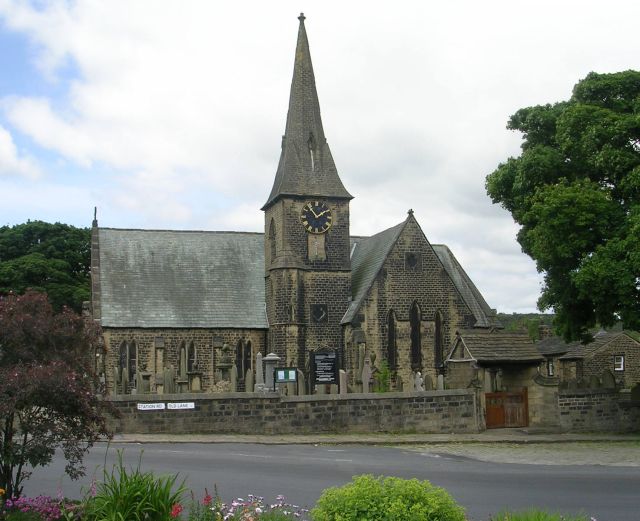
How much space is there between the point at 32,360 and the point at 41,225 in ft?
177

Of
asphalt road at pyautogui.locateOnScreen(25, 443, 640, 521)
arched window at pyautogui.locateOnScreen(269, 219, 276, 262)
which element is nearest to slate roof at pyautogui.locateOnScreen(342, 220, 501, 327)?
arched window at pyautogui.locateOnScreen(269, 219, 276, 262)

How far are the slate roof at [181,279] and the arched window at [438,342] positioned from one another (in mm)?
8228

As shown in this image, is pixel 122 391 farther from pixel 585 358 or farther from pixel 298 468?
pixel 585 358

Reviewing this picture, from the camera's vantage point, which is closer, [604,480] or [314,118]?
[604,480]

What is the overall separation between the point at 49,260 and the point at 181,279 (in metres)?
20.8

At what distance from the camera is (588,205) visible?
25.5 meters

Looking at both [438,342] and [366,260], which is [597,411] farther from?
[366,260]

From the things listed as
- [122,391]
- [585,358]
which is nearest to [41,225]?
[122,391]

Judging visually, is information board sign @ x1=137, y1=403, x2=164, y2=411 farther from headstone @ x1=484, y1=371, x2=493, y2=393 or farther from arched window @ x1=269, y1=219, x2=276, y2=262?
arched window @ x1=269, y1=219, x2=276, y2=262

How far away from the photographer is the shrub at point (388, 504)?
8156mm

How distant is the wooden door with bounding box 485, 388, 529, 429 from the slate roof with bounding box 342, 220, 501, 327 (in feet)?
40.5

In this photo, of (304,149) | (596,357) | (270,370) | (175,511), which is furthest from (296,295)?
(175,511)

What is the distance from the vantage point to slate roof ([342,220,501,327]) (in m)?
40.3

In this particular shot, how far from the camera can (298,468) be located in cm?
1702
